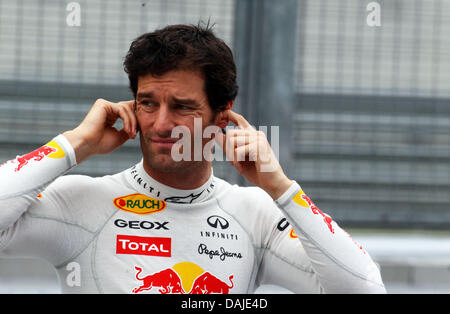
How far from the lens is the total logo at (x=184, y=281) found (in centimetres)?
196

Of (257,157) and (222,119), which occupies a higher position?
(222,119)

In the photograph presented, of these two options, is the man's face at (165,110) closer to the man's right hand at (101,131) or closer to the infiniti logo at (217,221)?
the man's right hand at (101,131)

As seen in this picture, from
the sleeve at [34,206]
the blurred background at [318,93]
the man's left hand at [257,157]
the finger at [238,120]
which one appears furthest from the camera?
the blurred background at [318,93]

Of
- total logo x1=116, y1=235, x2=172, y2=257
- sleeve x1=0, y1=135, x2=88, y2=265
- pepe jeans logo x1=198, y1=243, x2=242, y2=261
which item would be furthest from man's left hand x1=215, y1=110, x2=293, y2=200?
sleeve x1=0, y1=135, x2=88, y2=265

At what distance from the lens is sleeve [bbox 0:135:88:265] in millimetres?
1895

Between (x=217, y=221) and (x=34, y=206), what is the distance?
1.98 ft

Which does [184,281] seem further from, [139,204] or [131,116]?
[131,116]

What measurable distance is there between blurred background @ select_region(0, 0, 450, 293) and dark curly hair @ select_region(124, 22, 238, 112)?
0.67 metres

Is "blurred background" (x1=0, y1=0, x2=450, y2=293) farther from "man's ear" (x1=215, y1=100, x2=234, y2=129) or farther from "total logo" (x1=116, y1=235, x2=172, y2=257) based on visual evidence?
"total logo" (x1=116, y1=235, x2=172, y2=257)

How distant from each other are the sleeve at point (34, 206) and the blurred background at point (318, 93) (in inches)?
42.5

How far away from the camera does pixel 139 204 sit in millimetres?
2082

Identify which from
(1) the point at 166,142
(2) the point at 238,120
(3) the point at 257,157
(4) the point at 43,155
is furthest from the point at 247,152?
(4) the point at 43,155

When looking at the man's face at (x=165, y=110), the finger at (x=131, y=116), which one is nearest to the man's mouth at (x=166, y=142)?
the man's face at (x=165, y=110)
